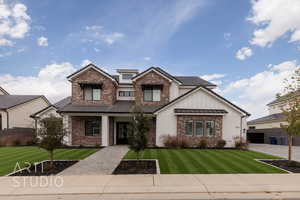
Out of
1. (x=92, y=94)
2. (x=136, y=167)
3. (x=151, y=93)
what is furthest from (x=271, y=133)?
(x=92, y=94)

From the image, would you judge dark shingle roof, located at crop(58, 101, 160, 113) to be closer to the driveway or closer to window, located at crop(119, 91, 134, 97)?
window, located at crop(119, 91, 134, 97)

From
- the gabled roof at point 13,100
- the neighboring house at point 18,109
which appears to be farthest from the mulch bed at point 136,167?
the gabled roof at point 13,100

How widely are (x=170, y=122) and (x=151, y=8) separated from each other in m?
10.2

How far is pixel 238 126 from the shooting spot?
16.4 m

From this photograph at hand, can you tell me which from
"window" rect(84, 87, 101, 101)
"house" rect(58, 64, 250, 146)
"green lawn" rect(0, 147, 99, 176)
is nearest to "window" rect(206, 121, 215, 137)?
"house" rect(58, 64, 250, 146)

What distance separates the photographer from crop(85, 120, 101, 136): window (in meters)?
17.5

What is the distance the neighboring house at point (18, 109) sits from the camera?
22094mm

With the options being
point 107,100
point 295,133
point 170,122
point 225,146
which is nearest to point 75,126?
point 107,100

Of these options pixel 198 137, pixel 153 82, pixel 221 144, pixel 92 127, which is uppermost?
pixel 153 82

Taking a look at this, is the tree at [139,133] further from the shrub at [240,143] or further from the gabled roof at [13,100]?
the gabled roof at [13,100]

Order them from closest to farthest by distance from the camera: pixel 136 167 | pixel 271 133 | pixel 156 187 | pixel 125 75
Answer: pixel 156 187, pixel 136 167, pixel 125 75, pixel 271 133

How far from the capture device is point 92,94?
18641 millimetres

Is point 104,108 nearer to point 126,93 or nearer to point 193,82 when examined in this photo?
point 126,93

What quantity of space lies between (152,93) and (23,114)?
19.1 m
